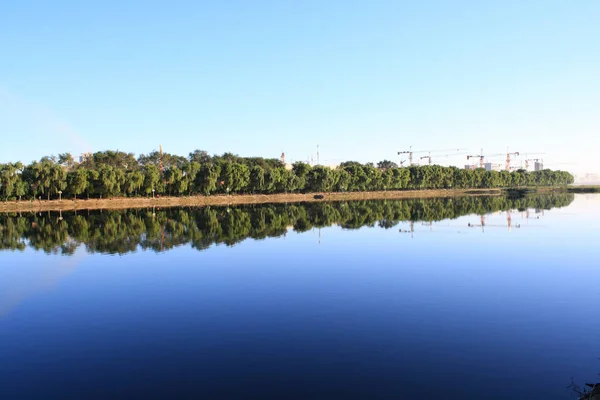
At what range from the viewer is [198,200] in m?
86.1

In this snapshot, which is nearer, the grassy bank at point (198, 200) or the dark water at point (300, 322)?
the dark water at point (300, 322)

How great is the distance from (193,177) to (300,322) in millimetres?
74480

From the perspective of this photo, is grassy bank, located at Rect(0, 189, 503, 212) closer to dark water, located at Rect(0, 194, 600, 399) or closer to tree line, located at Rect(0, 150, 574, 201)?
tree line, located at Rect(0, 150, 574, 201)

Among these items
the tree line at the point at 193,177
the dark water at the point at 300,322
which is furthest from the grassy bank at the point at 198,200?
the dark water at the point at 300,322

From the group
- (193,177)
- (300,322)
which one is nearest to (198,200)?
(193,177)

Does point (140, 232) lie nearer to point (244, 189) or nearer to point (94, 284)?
point (94, 284)

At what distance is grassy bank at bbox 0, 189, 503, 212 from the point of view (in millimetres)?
70625

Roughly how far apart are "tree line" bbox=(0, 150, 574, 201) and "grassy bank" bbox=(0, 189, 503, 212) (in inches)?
64.7

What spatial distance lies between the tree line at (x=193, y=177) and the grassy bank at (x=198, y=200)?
1642 millimetres

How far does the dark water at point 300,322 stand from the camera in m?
10.1

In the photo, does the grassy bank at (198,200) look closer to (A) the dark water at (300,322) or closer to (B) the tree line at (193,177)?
(B) the tree line at (193,177)

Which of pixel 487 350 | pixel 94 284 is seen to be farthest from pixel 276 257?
pixel 487 350

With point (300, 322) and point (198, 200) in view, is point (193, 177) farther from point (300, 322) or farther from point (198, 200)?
point (300, 322)

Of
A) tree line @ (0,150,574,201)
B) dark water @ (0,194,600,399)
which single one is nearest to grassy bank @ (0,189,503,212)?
tree line @ (0,150,574,201)
